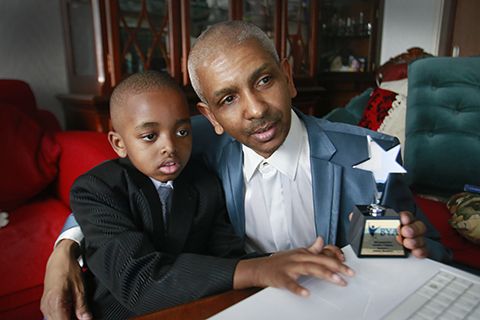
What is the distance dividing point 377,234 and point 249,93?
16.8 inches

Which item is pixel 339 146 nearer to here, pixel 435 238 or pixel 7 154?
pixel 435 238

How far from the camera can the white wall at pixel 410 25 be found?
3.25 meters

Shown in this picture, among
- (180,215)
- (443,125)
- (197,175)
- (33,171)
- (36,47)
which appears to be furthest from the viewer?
(36,47)

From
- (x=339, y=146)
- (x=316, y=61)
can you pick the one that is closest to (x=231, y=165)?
(x=339, y=146)

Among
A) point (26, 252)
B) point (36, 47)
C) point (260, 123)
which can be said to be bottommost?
point (26, 252)

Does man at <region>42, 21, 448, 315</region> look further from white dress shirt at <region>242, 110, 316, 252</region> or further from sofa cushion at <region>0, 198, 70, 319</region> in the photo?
sofa cushion at <region>0, 198, 70, 319</region>

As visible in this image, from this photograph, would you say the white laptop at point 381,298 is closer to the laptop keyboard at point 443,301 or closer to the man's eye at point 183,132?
the laptop keyboard at point 443,301

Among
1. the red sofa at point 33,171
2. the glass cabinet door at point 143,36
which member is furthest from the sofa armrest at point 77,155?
the glass cabinet door at point 143,36

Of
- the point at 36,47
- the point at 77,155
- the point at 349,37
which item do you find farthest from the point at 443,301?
the point at 349,37

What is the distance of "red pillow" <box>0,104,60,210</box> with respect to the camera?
1.48 metres

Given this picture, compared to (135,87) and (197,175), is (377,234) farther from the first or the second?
(135,87)

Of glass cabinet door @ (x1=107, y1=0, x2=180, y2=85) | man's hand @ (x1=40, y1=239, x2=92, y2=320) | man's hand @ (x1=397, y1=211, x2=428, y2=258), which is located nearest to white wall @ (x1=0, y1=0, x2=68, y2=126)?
glass cabinet door @ (x1=107, y1=0, x2=180, y2=85)

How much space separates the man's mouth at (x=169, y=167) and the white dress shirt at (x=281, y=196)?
0.73 ft

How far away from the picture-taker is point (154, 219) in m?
0.86
